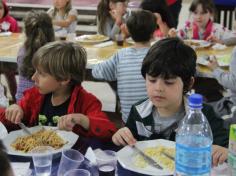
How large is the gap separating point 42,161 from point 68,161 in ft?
0.40

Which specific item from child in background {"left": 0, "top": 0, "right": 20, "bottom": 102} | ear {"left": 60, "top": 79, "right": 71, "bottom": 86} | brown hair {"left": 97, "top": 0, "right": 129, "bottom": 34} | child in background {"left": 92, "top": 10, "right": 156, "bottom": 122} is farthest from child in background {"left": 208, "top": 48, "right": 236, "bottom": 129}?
child in background {"left": 0, "top": 0, "right": 20, "bottom": 102}

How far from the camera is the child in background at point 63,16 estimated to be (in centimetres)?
455

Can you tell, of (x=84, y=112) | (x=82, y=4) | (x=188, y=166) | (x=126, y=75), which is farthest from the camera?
(x=82, y=4)

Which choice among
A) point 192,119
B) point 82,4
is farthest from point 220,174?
point 82,4

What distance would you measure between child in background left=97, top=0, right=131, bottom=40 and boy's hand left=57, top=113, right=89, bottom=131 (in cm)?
235

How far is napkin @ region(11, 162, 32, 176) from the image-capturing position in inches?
60.0

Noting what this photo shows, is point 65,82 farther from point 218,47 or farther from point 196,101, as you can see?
point 218,47

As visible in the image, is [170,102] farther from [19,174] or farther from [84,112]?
[19,174]

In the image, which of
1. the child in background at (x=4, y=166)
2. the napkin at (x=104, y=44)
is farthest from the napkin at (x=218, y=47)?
the child in background at (x=4, y=166)

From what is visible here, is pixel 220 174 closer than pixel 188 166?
No

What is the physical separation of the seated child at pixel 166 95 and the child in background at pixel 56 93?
257 millimetres

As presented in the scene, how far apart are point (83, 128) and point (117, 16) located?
8.24 ft

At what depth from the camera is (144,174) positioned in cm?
154

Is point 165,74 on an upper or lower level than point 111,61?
upper
